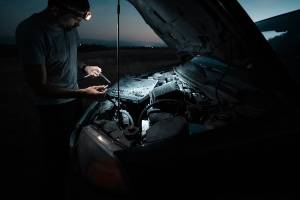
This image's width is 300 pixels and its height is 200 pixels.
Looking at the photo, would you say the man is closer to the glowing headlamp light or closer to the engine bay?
the glowing headlamp light

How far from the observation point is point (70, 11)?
204cm

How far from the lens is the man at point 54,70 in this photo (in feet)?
6.46

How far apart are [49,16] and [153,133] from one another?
4.43ft

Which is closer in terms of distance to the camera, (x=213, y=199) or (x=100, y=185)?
(x=213, y=199)

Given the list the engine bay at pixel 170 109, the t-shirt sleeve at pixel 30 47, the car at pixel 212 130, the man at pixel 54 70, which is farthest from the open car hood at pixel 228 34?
the t-shirt sleeve at pixel 30 47

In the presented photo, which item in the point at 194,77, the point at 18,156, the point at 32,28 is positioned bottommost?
the point at 18,156

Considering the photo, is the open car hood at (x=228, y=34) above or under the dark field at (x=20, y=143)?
above

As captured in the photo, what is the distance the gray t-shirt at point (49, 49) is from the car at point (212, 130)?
0.45m

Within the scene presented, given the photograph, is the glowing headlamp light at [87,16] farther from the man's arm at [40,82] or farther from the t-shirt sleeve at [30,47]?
the man's arm at [40,82]

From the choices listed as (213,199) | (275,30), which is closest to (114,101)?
(213,199)

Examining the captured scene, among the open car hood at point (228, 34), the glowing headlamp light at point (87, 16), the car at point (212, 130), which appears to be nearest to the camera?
the car at point (212, 130)

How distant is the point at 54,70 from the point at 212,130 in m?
1.55

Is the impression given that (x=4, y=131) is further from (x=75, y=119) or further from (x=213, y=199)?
(x=213, y=199)

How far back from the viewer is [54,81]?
2.26m
